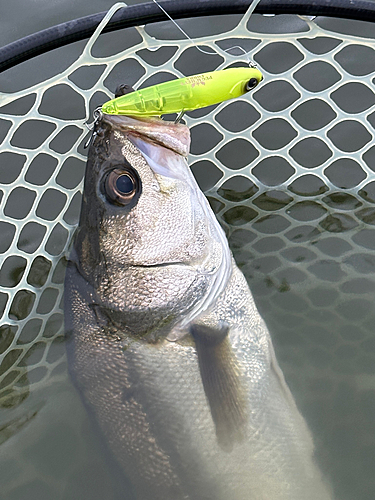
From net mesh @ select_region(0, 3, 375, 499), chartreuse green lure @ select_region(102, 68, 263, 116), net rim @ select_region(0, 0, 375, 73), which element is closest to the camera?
chartreuse green lure @ select_region(102, 68, 263, 116)

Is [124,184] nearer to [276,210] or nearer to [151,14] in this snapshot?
[151,14]

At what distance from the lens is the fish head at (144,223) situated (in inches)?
91.6

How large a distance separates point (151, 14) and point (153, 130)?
0.74 metres

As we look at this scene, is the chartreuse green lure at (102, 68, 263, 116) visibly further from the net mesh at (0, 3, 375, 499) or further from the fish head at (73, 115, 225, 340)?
the net mesh at (0, 3, 375, 499)

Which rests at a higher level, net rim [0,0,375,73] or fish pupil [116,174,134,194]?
net rim [0,0,375,73]

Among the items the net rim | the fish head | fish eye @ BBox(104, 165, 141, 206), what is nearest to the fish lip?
the fish head

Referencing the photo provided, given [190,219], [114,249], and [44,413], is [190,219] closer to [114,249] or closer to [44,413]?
[114,249]

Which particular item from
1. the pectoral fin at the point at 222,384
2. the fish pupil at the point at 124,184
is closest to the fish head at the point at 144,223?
the fish pupil at the point at 124,184

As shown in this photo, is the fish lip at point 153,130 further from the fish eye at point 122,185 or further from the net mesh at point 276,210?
the net mesh at point 276,210

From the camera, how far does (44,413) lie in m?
2.97

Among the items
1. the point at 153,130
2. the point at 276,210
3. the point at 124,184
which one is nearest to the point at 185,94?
the point at 153,130

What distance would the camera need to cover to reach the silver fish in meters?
2.32

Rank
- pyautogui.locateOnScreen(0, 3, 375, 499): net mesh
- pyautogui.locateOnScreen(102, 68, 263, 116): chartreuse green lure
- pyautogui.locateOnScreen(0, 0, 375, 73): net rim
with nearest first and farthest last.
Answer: pyautogui.locateOnScreen(102, 68, 263, 116): chartreuse green lure < pyautogui.locateOnScreen(0, 0, 375, 73): net rim < pyautogui.locateOnScreen(0, 3, 375, 499): net mesh

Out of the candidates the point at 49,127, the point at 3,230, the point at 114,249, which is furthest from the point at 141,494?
the point at 49,127
